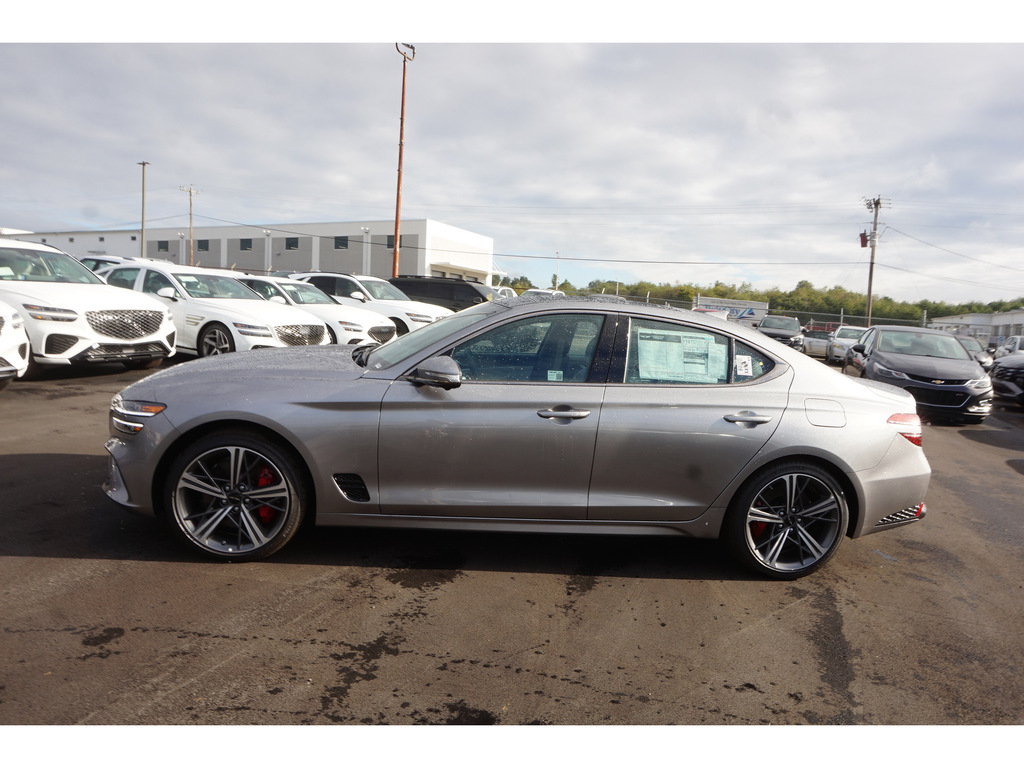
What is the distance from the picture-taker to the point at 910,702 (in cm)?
281

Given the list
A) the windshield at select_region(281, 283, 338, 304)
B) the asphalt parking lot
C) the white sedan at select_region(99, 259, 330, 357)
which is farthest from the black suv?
the asphalt parking lot

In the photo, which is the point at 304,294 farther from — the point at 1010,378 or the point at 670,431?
the point at 1010,378

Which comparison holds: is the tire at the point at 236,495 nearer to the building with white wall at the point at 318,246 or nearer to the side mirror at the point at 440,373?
the side mirror at the point at 440,373

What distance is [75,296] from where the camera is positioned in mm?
9008

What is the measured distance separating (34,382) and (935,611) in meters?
10.5

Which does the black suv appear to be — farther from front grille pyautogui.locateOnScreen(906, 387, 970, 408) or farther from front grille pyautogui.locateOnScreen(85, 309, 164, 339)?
front grille pyautogui.locateOnScreen(906, 387, 970, 408)

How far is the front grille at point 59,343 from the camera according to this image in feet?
27.8

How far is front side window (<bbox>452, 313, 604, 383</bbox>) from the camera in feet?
12.5

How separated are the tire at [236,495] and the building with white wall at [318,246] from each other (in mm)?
53510

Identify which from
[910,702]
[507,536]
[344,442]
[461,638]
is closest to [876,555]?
[910,702]

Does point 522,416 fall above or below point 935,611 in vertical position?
above

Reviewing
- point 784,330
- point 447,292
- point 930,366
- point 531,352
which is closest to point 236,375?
point 531,352

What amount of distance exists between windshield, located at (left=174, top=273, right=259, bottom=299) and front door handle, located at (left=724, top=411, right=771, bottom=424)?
10.0 meters

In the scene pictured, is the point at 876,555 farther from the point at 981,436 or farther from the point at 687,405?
the point at 981,436
